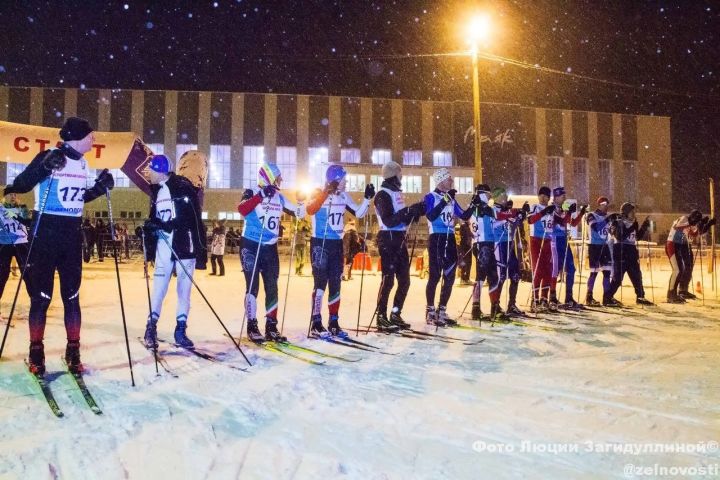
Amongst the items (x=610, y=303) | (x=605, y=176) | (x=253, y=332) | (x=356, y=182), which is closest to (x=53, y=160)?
(x=253, y=332)

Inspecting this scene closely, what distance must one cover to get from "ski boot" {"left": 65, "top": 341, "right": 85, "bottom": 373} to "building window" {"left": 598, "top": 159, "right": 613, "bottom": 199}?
5200cm

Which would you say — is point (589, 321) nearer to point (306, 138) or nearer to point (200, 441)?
point (200, 441)

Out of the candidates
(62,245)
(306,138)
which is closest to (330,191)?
(62,245)

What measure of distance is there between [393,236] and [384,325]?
3.83ft

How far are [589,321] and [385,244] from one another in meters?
3.42

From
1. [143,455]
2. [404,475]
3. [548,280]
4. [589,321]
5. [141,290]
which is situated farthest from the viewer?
[141,290]

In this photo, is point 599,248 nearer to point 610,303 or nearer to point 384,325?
point 610,303

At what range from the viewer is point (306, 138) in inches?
1726

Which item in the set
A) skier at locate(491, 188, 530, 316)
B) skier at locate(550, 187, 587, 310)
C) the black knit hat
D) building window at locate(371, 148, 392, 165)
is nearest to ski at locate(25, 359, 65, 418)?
the black knit hat

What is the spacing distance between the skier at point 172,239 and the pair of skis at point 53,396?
1.06 meters

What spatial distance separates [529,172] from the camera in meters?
47.1

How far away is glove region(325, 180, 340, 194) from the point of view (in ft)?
19.2

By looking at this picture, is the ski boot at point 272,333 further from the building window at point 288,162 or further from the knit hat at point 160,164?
the building window at point 288,162

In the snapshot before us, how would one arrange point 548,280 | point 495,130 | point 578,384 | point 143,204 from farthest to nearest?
point 495,130 < point 143,204 < point 548,280 < point 578,384
